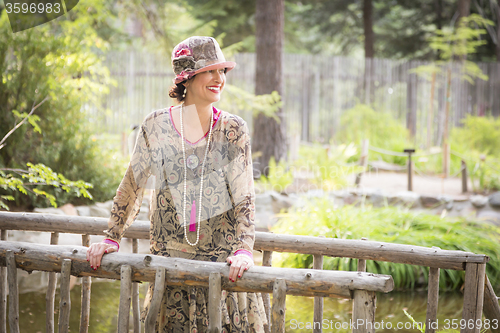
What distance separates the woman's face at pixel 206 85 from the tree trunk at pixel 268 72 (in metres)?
5.10

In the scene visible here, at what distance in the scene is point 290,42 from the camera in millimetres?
14695

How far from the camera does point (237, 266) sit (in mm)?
1887

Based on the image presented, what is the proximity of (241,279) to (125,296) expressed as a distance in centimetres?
60

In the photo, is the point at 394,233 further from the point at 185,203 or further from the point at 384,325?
the point at 185,203

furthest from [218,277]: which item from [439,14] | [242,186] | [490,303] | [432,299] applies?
[439,14]

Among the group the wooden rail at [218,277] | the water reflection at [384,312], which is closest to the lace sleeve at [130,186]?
the wooden rail at [218,277]

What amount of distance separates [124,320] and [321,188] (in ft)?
17.7

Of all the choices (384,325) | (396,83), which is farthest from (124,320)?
(396,83)

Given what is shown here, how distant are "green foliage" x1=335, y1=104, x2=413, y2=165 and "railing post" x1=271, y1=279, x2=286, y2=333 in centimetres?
824

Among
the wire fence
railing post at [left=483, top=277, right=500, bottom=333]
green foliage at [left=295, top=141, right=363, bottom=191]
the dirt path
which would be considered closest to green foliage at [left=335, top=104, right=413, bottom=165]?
the wire fence

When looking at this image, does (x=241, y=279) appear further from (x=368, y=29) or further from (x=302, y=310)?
(x=368, y=29)

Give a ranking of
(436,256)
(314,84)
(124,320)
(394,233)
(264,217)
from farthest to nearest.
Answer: (314,84) → (264,217) → (394,233) → (436,256) → (124,320)

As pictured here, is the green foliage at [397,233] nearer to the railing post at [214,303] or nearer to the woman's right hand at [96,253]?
the railing post at [214,303]

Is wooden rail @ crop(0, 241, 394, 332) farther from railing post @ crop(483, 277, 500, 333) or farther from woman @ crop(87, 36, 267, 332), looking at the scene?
railing post @ crop(483, 277, 500, 333)
